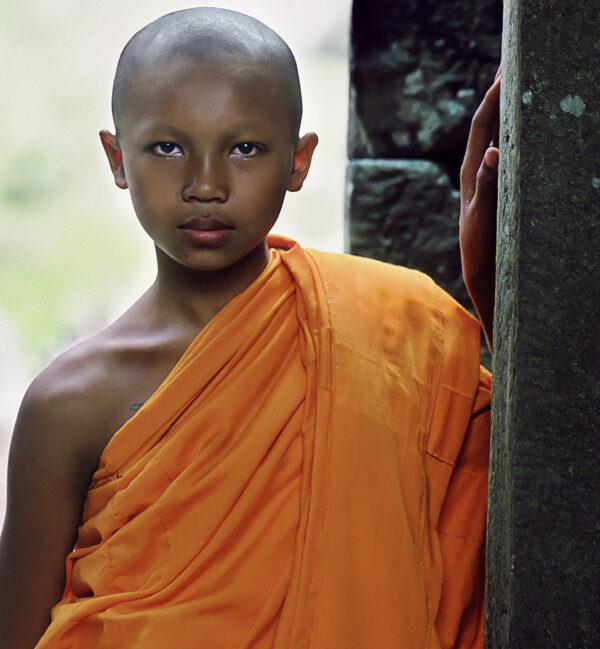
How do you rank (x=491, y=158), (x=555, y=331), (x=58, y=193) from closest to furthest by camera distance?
(x=555, y=331)
(x=491, y=158)
(x=58, y=193)

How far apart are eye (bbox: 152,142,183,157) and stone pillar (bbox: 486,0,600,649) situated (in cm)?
54

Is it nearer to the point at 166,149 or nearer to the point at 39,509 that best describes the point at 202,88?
the point at 166,149

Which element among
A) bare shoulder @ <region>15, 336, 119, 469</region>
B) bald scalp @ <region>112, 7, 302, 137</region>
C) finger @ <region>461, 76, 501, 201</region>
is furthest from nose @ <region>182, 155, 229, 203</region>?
finger @ <region>461, 76, 501, 201</region>

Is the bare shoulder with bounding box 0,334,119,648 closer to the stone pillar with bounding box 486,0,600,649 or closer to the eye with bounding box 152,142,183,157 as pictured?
the eye with bounding box 152,142,183,157

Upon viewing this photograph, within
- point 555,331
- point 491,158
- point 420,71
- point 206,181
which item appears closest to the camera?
point 555,331

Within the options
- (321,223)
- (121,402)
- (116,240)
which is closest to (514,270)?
(121,402)

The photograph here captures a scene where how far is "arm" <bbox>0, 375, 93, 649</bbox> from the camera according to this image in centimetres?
167

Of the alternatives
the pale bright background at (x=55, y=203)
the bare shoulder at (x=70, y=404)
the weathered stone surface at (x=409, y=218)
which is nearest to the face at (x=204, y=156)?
the bare shoulder at (x=70, y=404)

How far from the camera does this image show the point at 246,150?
1.58m

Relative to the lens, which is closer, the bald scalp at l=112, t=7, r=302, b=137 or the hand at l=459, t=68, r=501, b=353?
the bald scalp at l=112, t=7, r=302, b=137

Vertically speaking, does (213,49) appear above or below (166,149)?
above

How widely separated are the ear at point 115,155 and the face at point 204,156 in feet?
0.25

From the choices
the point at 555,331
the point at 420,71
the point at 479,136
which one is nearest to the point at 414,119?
the point at 420,71

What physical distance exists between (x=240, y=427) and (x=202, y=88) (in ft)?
1.81
